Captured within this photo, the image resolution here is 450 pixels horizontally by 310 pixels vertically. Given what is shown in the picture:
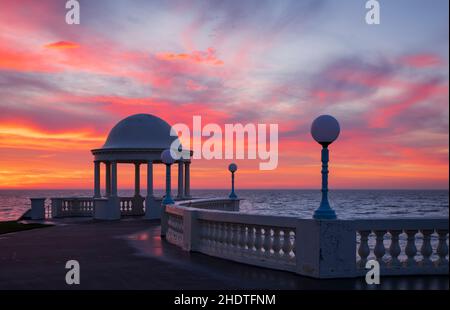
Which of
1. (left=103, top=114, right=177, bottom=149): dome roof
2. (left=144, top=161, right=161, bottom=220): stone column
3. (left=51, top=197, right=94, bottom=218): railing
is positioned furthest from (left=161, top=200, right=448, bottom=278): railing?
(left=51, top=197, right=94, bottom=218): railing

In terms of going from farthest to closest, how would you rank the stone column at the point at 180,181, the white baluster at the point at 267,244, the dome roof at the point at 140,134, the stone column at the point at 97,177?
1. the stone column at the point at 97,177
2. the stone column at the point at 180,181
3. the dome roof at the point at 140,134
4. the white baluster at the point at 267,244

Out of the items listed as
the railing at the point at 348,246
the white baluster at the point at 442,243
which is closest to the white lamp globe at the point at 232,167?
the railing at the point at 348,246

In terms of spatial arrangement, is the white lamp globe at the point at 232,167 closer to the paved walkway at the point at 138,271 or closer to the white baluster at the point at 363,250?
the paved walkway at the point at 138,271

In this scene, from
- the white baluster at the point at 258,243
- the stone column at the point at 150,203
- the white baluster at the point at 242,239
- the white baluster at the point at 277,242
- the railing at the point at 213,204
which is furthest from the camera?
the stone column at the point at 150,203

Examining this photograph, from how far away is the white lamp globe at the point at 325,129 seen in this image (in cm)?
1011

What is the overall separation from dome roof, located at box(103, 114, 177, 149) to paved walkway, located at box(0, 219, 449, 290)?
43.2 feet

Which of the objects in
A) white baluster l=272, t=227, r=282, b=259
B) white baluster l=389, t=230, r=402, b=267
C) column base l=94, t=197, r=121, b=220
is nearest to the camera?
white baluster l=389, t=230, r=402, b=267

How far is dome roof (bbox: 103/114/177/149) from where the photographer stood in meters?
29.9

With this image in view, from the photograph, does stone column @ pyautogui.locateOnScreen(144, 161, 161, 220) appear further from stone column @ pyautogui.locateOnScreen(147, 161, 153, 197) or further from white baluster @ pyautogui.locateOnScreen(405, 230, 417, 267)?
white baluster @ pyautogui.locateOnScreen(405, 230, 417, 267)

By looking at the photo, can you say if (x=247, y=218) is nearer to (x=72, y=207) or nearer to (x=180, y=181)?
(x=180, y=181)

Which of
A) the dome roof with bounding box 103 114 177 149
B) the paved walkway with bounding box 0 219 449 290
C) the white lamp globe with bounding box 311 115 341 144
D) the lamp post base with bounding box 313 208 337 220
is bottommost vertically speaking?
the paved walkway with bounding box 0 219 449 290

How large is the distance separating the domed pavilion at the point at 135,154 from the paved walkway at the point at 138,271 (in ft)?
40.7
